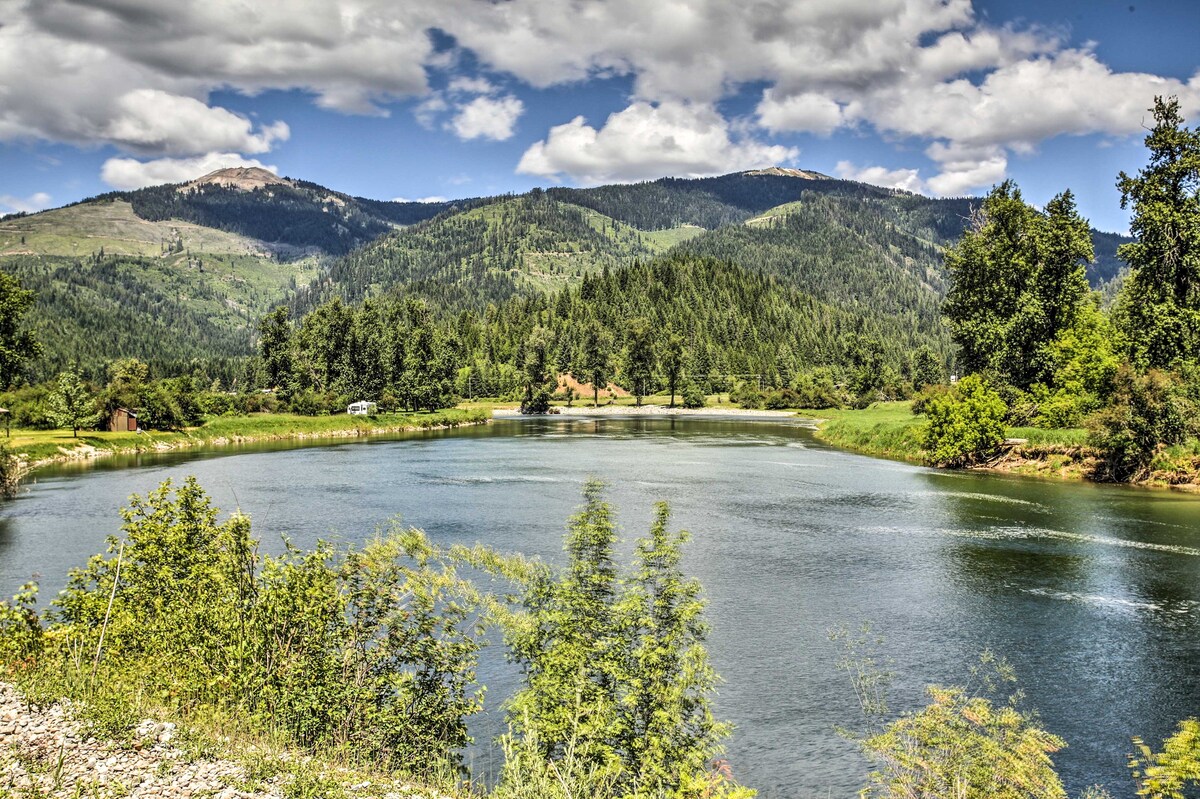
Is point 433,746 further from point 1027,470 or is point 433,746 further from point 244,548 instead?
point 1027,470

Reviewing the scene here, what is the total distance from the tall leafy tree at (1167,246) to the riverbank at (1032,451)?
25.7 feet

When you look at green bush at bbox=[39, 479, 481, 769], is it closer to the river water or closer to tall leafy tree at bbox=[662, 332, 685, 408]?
the river water

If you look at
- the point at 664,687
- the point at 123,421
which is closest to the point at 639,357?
the point at 123,421

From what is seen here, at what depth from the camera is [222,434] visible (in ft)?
336

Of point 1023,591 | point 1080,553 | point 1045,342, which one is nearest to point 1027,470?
point 1045,342

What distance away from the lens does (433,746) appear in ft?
48.9

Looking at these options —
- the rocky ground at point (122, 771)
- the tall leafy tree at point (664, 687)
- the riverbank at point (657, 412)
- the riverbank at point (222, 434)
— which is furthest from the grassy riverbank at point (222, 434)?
the tall leafy tree at point (664, 687)

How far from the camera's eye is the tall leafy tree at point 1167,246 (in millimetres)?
54906

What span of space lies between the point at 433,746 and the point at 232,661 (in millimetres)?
4216

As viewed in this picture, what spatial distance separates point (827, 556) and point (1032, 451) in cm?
3840

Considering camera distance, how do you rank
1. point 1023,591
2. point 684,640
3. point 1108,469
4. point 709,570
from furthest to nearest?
point 1108,469, point 709,570, point 1023,591, point 684,640

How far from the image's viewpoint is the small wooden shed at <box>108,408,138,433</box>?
94125 millimetres

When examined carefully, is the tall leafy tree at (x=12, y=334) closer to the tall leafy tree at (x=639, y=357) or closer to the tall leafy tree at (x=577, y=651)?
the tall leafy tree at (x=577, y=651)

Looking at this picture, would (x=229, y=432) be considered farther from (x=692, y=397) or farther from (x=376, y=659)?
(x=692, y=397)
